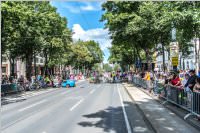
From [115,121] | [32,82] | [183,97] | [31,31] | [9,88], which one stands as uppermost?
[31,31]

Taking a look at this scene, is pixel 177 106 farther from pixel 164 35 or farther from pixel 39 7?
pixel 39 7

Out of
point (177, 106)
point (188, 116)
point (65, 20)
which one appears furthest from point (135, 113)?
point (65, 20)

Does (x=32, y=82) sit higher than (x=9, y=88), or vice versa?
(x=32, y=82)

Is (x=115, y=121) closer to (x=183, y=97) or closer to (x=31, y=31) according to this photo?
(x=183, y=97)

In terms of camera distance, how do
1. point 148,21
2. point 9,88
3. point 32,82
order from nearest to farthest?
point 9,88
point 148,21
point 32,82

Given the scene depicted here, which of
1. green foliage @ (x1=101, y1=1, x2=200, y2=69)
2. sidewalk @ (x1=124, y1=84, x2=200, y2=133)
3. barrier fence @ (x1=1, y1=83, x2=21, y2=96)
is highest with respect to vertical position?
green foliage @ (x1=101, y1=1, x2=200, y2=69)

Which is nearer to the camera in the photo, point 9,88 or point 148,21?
point 9,88

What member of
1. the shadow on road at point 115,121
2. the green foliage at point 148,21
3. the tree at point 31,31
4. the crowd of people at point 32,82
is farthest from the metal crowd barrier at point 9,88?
the shadow on road at point 115,121

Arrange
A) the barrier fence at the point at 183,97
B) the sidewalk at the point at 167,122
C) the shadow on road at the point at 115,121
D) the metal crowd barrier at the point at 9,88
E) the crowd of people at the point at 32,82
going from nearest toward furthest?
the sidewalk at the point at 167,122 → the shadow on road at the point at 115,121 → the barrier fence at the point at 183,97 → the metal crowd barrier at the point at 9,88 → the crowd of people at the point at 32,82

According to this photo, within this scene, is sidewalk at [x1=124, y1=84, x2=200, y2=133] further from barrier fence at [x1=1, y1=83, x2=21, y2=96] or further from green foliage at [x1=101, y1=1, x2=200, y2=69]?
barrier fence at [x1=1, y1=83, x2=21, y2=96]

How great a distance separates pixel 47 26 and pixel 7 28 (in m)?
14.9

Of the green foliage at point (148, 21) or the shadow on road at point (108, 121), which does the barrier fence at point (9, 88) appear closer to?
the green foliage at point (148, 21)

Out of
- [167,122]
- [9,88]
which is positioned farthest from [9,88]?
[167,122]

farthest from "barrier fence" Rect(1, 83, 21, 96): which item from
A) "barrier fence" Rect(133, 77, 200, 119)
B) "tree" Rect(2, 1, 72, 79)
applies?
"barrier fence" Rect(133, 77, 200, 119)
